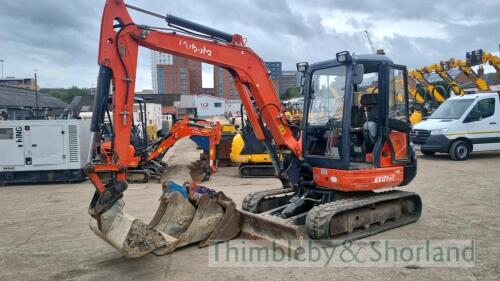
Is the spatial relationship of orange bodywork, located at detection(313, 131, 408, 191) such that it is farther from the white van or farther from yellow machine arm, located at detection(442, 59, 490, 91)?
yellow machine arm, located at detection(442, 59, 490, 91)

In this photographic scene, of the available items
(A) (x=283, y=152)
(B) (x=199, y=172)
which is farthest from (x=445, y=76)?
(A) (x=283, y=152)

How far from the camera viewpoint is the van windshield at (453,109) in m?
14.6

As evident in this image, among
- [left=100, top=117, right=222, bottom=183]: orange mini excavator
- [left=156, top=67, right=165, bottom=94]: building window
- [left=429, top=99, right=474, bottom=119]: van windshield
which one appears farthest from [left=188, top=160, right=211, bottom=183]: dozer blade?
[left=156, top=67, right=165, bottom=94]: building window

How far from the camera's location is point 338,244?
226 inches

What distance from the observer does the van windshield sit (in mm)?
14562

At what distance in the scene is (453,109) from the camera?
14906 mm

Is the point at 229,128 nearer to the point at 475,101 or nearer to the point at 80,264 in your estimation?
the point at 475,101

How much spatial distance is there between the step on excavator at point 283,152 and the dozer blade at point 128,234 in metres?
0.01

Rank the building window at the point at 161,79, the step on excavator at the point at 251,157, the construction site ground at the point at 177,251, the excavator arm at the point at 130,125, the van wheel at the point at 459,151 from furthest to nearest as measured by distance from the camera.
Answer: the building window at the point at 161,79 < the van wheel at the point at 459,151 < the step on excavator at the point at 251,157 < the excavator arm at the point at 130,125 < the construction site ground at the point at 177,251

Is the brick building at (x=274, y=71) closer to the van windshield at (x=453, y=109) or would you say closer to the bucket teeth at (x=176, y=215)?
the bucket teeth at (x=176, y=215)

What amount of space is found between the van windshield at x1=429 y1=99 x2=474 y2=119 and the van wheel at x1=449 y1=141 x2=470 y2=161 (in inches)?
36.1

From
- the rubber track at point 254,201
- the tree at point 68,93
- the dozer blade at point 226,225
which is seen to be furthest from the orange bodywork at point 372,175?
the tree at point 68,93

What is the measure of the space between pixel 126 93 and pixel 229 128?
11.4 meters

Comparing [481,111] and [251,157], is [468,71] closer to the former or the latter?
[481,111]
